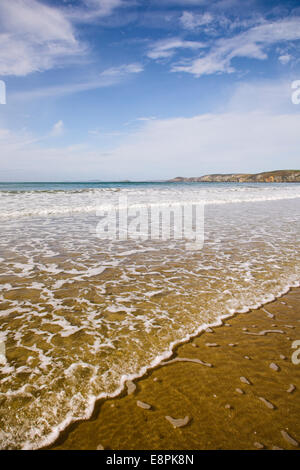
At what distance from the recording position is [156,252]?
7812 millimetres

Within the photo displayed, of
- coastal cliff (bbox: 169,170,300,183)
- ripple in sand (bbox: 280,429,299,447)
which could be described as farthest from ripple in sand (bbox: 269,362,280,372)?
coastal cliff (bbox: 169,170,300,183)

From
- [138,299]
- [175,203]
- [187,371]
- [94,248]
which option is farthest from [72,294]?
[175,203]

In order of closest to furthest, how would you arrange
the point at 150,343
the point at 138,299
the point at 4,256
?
the point at 150,343
the point at 138,299
the point at 4,256

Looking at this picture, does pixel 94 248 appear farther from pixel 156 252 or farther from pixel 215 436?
pixel 215 436

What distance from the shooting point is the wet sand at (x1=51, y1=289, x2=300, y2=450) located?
2.22 meters

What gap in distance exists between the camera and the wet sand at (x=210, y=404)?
222cm

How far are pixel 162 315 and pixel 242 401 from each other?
1.78 metres

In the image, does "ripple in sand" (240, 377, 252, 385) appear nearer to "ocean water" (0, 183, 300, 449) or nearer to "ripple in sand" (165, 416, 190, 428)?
"ripple in sand" (165, 416, 190, 428)

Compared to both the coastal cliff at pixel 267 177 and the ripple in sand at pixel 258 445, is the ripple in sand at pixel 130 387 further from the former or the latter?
the coastal cliff at pixel 267 177

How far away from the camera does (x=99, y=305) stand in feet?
14.8

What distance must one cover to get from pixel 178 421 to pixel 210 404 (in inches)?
15.0

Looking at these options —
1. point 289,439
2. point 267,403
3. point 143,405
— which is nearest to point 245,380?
point 267,403

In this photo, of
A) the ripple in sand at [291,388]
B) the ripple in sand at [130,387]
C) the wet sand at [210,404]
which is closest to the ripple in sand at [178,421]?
the wet sand at [210,404]

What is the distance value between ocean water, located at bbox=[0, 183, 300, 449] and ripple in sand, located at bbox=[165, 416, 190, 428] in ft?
2.09
